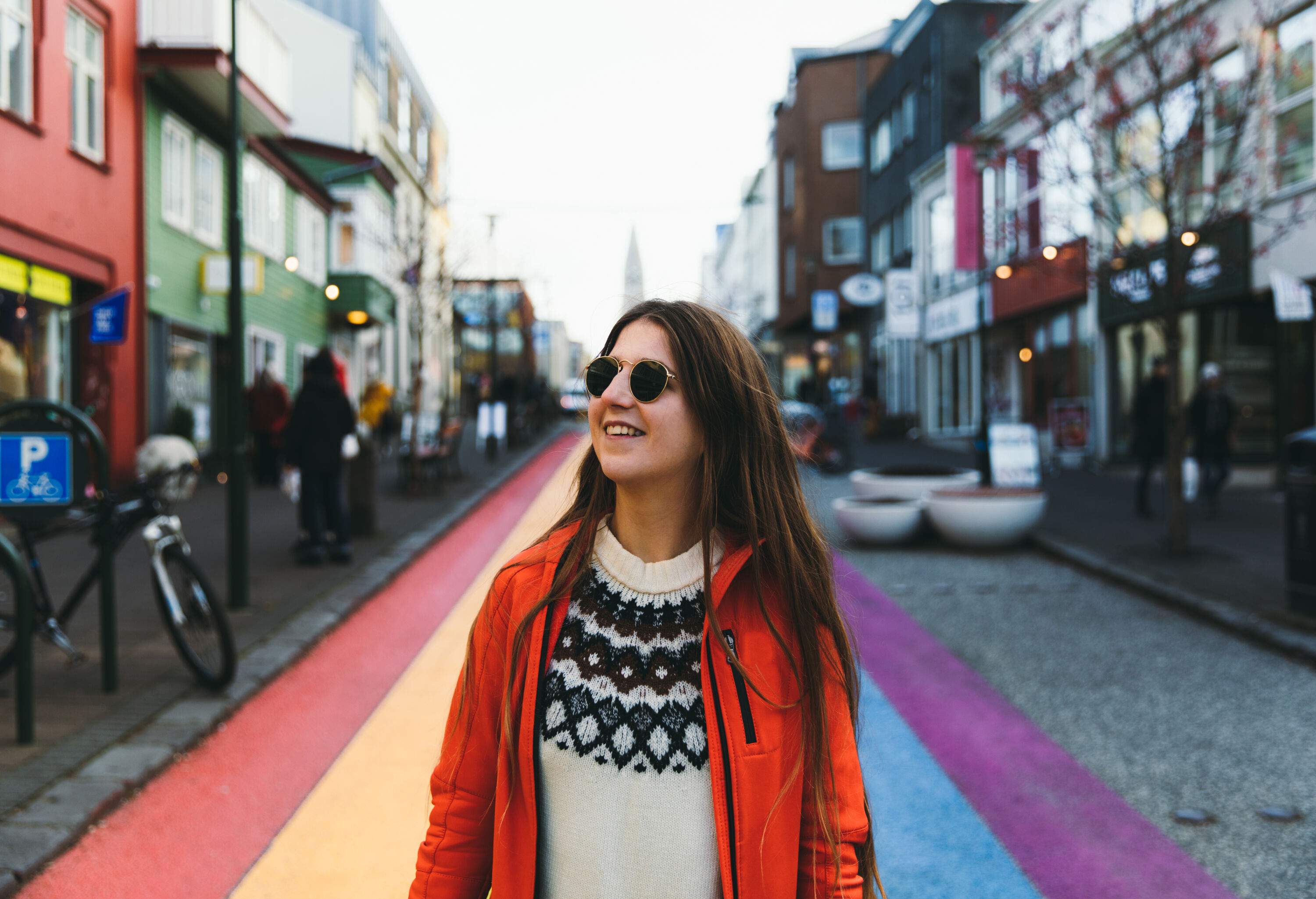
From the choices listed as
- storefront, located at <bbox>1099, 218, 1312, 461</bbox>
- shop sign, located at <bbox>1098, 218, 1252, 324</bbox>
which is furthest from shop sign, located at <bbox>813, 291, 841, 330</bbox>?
storefront, located at <bbox>1099, 218, 1312, 461</bbox>

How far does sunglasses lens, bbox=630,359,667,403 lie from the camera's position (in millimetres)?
1905

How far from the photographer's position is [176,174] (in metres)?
18.2

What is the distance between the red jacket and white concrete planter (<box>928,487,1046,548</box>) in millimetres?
9975

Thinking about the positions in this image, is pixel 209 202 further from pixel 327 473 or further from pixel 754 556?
pixel 754 556

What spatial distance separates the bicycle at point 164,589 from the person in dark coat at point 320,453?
4209mm

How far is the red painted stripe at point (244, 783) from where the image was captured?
3709 mm

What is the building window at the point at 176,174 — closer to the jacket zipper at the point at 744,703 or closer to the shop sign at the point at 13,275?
the shop sign at the point at 13,275

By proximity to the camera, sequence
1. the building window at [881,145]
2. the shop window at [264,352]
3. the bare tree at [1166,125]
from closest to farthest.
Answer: the bare tree at [1166,125] → the shop window at [264,352] → the building window at [881,145]

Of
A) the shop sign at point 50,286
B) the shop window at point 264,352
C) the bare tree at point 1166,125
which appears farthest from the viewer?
the shop window at point 264,352

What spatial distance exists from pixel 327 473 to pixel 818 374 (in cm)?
3777

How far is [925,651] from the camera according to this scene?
7203 mm

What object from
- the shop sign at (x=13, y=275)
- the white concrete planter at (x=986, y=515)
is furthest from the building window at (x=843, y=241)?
the shop sign at (x=13, y=275)

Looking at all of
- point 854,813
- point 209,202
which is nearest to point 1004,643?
point 854,813

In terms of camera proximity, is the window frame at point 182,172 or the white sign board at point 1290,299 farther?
the window frame at point 182,172
